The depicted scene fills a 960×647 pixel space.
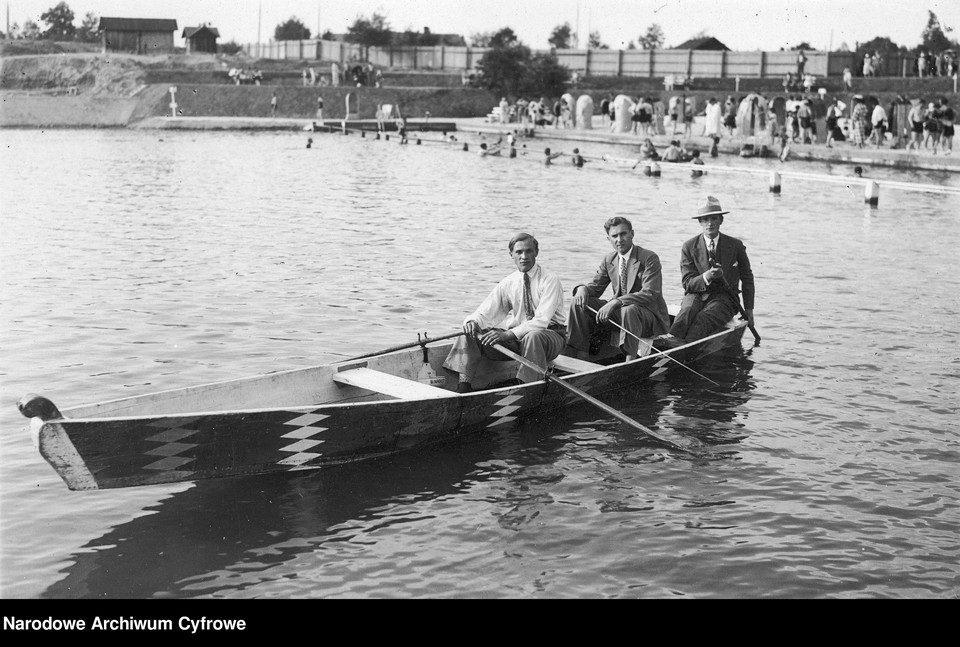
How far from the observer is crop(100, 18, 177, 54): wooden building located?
95.4m

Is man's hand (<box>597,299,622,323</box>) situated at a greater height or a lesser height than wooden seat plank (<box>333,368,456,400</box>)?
greater

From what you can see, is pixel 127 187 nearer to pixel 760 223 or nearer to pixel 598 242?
pixel 598 242

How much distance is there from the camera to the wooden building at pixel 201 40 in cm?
9419

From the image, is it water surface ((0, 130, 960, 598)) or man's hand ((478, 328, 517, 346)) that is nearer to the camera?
water surface ((0, 130, 960, 598))

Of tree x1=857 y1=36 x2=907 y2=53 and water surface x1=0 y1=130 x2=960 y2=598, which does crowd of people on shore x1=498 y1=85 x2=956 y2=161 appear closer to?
water surface x1=0 y1=130 x2=960 y2=598

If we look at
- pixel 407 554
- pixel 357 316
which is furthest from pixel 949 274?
pixel 407 554

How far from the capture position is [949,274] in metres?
18.9

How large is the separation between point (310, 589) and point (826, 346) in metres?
8.68

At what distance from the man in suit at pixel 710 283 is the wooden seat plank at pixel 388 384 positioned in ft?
11.5

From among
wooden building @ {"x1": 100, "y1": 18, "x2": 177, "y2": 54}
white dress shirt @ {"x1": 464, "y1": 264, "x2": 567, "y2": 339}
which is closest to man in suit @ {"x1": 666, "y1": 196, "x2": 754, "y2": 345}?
white dress shirt @ {"x1": 464, "y1": 264, "x2": 567, "y2": 339}

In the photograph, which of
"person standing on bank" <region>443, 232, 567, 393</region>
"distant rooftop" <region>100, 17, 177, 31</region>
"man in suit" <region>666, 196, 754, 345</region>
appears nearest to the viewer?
"person standing on bank" <region>443, 232, 567, 393</region>

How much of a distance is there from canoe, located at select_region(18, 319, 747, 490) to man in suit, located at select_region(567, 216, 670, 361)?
0.30 metres

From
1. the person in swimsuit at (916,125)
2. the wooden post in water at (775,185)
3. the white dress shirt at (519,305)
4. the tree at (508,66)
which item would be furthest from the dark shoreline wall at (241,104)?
the white dress shirt at (519,305)

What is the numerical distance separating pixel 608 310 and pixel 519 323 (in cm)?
118
